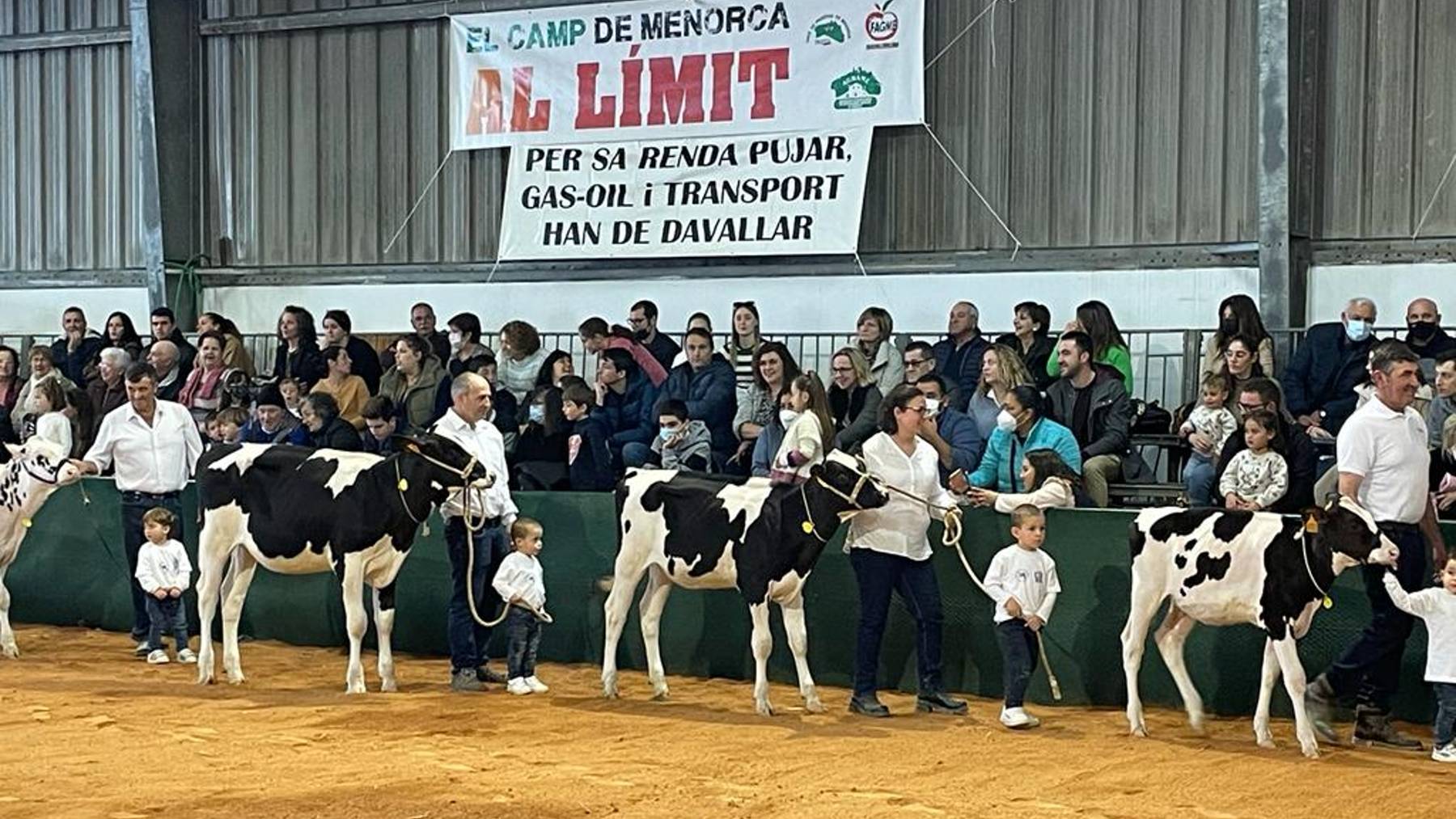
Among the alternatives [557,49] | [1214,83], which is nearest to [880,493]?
[1214,83]

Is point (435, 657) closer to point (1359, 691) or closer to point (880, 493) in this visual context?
point (880, 493)

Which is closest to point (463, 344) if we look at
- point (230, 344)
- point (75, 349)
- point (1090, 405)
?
point (230, 344)

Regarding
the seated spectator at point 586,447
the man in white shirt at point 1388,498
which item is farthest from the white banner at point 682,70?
the man in white shirt at point 1388,498

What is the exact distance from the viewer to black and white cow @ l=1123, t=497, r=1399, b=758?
10.3m

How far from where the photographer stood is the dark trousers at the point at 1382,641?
10492mm

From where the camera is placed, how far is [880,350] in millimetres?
15891

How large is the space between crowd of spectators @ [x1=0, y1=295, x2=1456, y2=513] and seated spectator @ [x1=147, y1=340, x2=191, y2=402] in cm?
3

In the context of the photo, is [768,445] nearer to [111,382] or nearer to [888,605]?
[888,605]

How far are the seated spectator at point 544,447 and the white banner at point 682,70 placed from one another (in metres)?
4.24

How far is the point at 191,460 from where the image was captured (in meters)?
14.6

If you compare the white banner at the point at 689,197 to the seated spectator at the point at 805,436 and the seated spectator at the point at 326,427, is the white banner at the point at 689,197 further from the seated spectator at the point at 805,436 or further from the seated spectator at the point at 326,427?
the seated spectator at the point at 805,436

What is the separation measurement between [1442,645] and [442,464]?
5711 mm

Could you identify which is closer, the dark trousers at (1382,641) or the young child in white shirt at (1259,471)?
the dark trousers at (1382,641)

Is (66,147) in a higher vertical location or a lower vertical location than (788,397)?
higher
